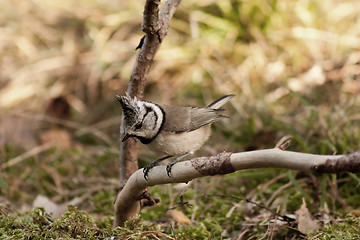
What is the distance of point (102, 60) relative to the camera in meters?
6.80

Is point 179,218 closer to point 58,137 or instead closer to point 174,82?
point 58,137

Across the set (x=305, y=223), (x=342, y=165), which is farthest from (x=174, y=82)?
(x=342, y=165)

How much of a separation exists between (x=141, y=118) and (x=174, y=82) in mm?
4120

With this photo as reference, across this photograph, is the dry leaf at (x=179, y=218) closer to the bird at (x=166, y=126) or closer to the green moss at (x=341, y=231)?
the bird at (x=166, y=126)

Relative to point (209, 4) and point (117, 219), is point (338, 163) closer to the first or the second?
point (117, 219)

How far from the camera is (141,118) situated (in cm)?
263

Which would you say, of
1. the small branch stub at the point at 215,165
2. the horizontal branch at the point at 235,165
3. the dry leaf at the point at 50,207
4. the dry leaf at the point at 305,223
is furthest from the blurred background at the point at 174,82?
the small branch stub at the point at 215,165

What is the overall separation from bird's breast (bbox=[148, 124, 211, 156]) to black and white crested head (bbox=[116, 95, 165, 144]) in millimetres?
47

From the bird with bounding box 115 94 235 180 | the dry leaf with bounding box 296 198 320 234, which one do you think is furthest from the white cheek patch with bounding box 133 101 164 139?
the dry leaf with bounding box 296 198 320 234

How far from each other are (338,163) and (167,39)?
17.8 feet

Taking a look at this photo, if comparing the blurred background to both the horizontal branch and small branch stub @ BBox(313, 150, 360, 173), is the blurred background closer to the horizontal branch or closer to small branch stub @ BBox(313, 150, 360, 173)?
the horizontal branch

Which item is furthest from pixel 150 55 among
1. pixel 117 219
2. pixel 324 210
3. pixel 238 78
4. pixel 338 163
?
pixel 238 78

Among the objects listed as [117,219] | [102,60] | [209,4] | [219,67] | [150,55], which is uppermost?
[209,4]

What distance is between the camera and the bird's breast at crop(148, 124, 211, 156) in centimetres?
275
